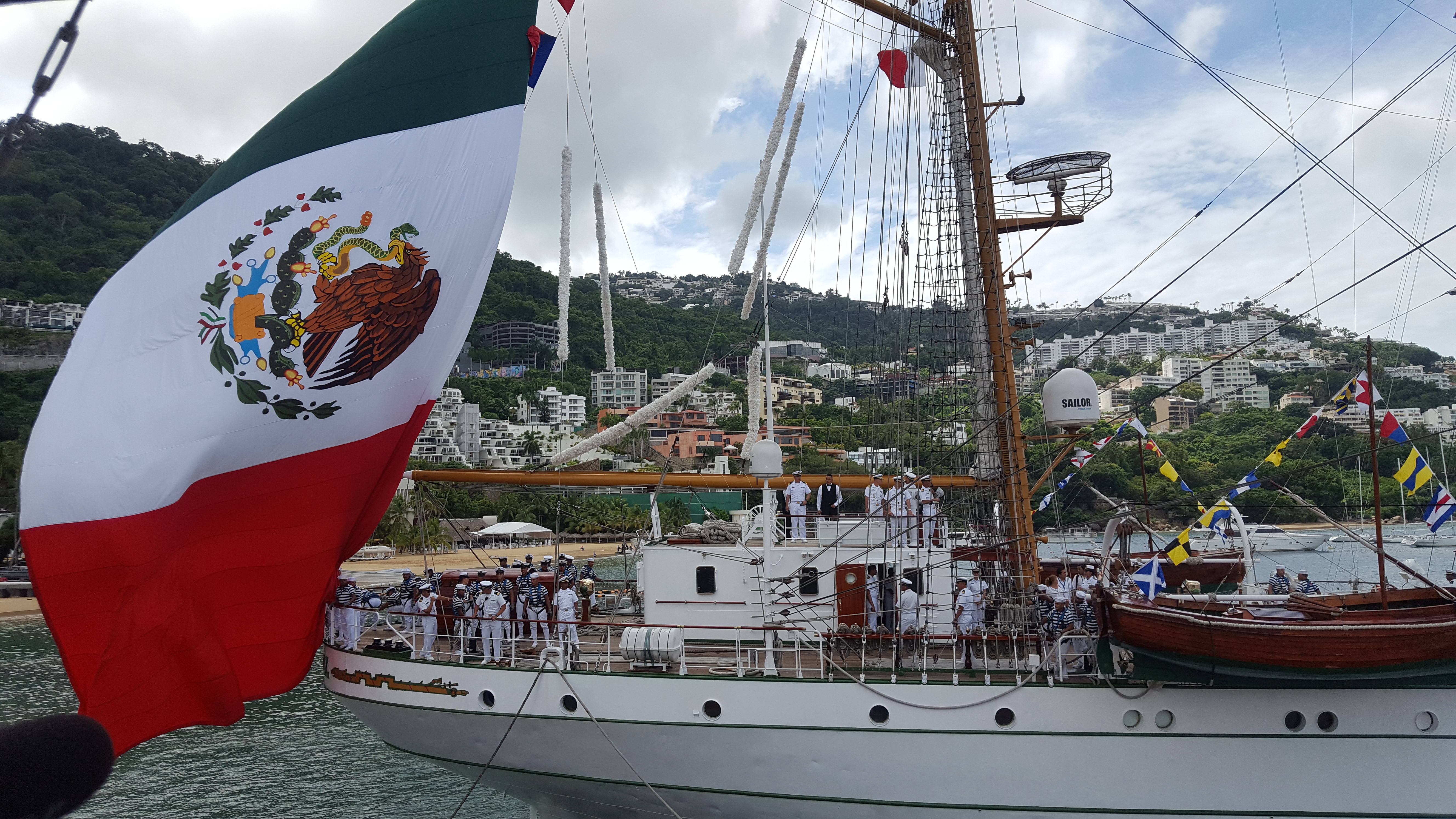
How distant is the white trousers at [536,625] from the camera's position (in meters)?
10.9

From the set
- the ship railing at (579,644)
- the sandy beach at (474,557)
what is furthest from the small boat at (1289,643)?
the sandy beach at (474,557)

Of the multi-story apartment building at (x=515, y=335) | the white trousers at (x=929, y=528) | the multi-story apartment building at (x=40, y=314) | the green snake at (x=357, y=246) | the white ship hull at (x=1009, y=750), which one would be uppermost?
the multi-story apartment building at (x=515, y=335)

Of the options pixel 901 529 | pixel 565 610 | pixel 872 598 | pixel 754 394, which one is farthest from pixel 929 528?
pixel 565 610

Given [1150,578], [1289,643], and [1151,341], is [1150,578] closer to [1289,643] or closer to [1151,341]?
[1289,643]

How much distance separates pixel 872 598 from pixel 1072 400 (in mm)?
3610

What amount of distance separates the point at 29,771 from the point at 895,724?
8941 mm

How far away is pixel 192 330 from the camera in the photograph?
788 cm

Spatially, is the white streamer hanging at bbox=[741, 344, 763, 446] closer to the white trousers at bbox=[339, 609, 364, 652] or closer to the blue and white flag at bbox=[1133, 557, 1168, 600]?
the blue and white flag at bbox=[1133, 557, 1168, 600]

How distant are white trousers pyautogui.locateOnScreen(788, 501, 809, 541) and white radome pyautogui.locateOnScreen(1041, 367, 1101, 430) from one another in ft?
11.7

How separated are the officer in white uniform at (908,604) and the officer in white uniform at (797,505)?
151 centimetres

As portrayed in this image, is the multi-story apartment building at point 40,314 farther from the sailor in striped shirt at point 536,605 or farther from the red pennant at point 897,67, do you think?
the red pennant at point 897,67

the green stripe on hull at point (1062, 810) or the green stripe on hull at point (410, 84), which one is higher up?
the green stripe on hull at point (410, 84)

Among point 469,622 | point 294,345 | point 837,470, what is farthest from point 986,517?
point 837,470

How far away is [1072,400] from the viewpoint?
426 inches
